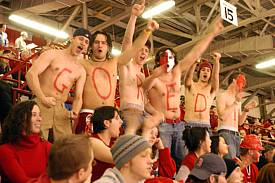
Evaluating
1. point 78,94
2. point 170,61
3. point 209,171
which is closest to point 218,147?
point 170,61

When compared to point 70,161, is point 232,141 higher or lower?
higher

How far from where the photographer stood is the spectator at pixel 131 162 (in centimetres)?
318

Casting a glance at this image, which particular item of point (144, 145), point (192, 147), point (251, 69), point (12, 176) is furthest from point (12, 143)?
point (251, 69)

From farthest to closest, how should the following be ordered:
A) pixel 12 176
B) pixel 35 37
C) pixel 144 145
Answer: pixel 35 37 → pixel 12 176 → pixel 144 145

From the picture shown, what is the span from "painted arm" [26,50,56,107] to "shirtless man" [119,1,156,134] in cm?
90

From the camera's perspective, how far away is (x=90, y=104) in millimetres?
5207

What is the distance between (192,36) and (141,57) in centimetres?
934

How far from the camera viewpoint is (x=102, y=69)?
5391 millimetres

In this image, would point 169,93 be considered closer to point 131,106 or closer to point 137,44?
point 131,106

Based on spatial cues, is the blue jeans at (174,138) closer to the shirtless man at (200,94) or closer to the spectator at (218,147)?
the spectator at (218,147)

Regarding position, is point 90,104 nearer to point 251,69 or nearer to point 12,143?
point 12,143

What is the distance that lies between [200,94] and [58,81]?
235 centimetres

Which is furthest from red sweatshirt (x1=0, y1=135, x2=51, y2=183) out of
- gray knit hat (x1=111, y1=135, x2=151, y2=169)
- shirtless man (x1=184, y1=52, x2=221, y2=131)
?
shirtless man (x1=184, y1=52, x2=221, y2=131)

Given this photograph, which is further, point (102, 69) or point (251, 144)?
point (251, 144)
